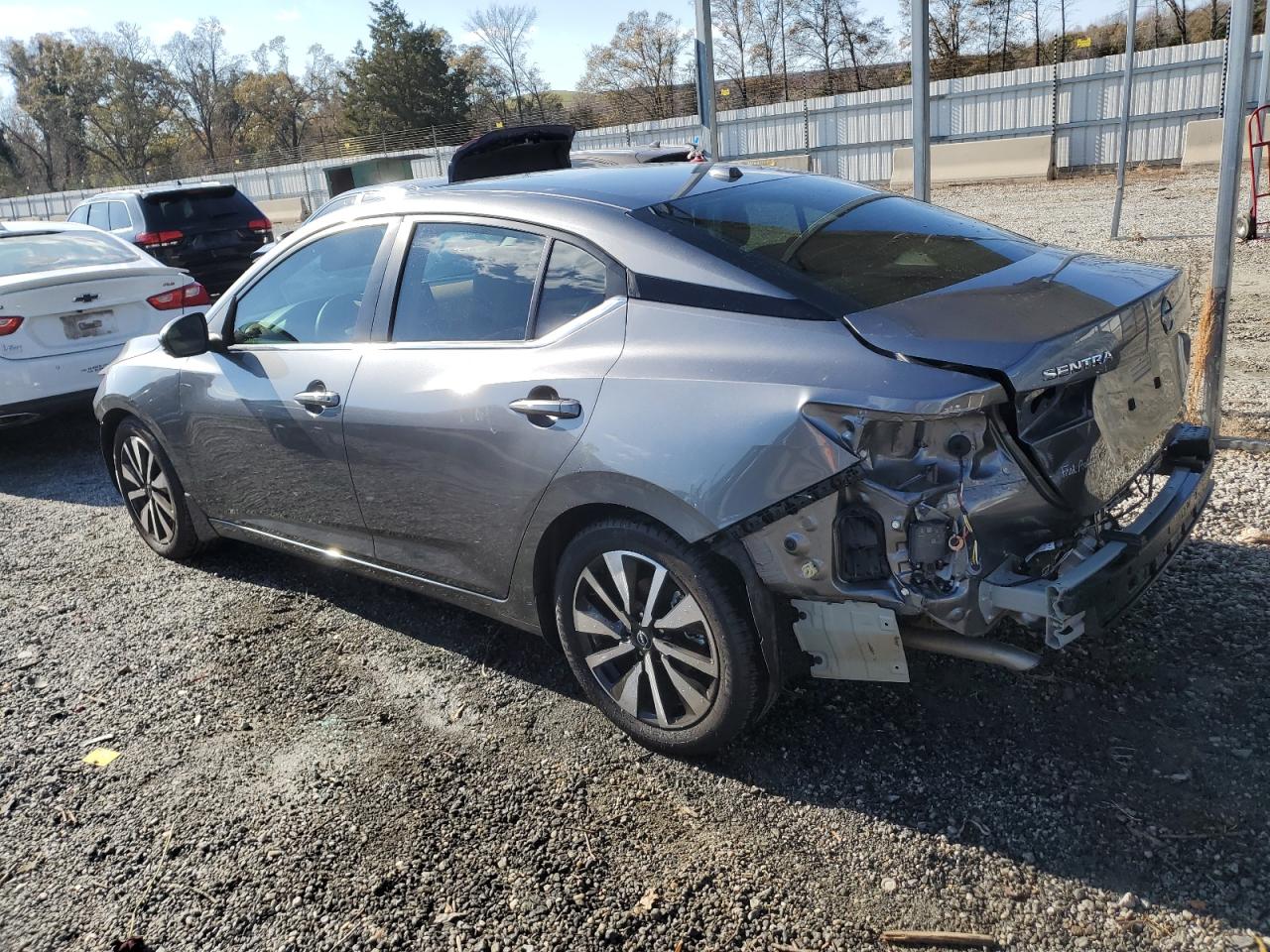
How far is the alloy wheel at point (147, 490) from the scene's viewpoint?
498 centimetres

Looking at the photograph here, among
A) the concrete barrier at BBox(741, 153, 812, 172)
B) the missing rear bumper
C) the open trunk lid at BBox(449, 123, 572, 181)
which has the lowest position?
the missing rear bumper

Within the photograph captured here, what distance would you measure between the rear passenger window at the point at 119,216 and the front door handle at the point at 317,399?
11196mm

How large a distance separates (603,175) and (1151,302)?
6.12ft

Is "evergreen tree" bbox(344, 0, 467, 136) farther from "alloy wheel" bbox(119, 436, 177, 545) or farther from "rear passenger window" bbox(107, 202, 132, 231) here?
"alloy wheel" bbox(119, 436, 177, 545)

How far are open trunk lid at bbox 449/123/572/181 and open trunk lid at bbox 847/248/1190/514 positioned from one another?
3925 millimetres

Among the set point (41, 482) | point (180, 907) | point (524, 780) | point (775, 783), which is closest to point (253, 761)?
point (180, 907)

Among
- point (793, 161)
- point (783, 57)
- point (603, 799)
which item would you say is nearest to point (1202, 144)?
point (793, 161)

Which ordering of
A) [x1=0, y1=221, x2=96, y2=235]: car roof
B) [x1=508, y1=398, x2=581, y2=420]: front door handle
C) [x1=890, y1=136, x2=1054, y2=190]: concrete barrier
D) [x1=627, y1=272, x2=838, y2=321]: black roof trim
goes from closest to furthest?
[x1=627, y1=272, x2=838, y2=321]: black roof trim → [x1=508, y1=398, x2=581, y2=420]: front door handle → [x1=0, y1=221, x2=96, y2=235]: car roof → [x1=890, y1=136, x2=1054, y2=190]: concrete barrier

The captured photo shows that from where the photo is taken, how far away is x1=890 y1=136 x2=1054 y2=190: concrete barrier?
23188 millimetres

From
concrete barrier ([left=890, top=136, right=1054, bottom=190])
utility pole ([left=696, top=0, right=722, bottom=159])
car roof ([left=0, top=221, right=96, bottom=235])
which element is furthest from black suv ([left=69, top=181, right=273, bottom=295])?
concrete barrier ([left=890, top=136, right=1054, bottom=190])

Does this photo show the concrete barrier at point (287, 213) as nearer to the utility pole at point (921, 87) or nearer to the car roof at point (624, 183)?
the utility pole at point (921, 87)

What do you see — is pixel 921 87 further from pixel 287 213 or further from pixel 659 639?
pixel 287 213

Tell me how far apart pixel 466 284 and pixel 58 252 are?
606 cm

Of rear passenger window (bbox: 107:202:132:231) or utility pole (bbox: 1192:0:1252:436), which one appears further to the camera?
rear passenger window (bbox: 107:202:132:231)
